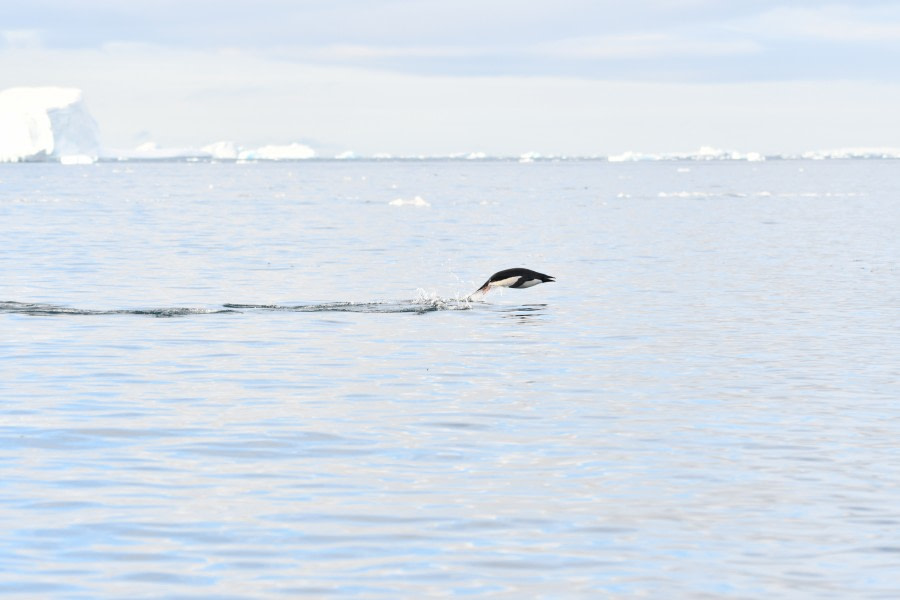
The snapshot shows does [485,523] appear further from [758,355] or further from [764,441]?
[758,355]

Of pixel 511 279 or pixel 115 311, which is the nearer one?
pixel 115 311

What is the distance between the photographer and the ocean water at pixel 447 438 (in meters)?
8.34

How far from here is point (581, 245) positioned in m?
44.3

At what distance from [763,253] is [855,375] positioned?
80.0 ft

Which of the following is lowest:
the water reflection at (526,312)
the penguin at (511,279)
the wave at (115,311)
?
the water reflection at (526,312)

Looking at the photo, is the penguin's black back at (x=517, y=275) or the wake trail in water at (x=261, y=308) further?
the penguin's black back at (x=517, y=275)

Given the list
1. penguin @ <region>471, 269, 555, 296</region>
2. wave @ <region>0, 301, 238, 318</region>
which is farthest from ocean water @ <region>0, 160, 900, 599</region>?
penguin @ <region>471, 269, 555, 296</region>

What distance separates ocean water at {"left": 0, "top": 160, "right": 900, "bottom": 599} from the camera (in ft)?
27.4

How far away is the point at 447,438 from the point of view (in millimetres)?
12383

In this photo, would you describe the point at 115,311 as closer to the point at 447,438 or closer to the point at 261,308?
the point at 261,308

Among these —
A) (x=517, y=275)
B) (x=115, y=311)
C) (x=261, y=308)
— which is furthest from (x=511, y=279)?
(x=115, y=311)

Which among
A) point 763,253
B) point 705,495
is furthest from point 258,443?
point 763,253

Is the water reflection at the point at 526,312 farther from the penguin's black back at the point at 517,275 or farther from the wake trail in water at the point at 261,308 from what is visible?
the wake trail in water at the point at 261,308

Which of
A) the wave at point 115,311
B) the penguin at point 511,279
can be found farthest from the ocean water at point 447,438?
the penguin at point 511,279
